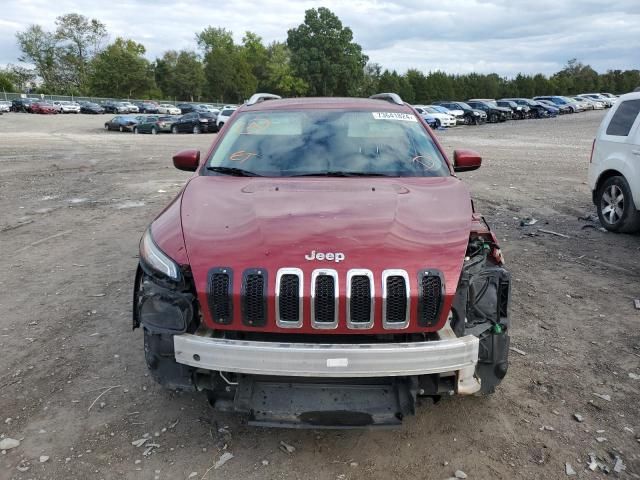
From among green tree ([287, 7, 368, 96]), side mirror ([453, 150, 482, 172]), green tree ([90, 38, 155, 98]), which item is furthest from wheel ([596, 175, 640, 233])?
green tree ([90, 38, 155, 98])

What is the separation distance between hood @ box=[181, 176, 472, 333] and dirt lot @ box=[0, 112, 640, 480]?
2.68ft

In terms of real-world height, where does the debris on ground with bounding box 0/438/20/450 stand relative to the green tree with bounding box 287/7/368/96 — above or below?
below

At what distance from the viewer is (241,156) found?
13.6ft

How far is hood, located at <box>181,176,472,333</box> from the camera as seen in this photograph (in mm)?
2699

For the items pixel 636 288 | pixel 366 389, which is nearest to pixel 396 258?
pixel 366 389

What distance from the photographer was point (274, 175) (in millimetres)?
3898

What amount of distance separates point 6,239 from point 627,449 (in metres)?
7.45

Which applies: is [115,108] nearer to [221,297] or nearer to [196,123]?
[196,123]

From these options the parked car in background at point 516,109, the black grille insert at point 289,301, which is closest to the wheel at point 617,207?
the black grille insert at point 289,301

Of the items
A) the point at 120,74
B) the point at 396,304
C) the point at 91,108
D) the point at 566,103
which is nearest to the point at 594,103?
the point at 566,103

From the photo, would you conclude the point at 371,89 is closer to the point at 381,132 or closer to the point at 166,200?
the point at 166,200

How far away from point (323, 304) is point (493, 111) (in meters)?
43.0

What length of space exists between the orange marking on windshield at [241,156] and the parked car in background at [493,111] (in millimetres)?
40746

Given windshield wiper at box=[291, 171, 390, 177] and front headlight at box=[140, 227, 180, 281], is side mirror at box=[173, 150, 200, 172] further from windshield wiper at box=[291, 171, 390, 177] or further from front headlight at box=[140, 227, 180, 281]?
front headlight at box=[140, 227, 180, 281]
